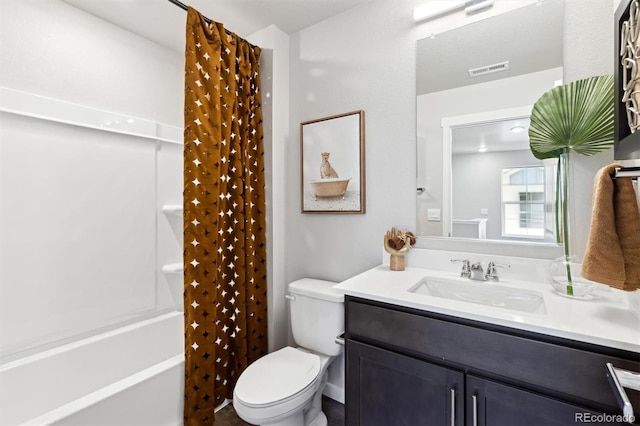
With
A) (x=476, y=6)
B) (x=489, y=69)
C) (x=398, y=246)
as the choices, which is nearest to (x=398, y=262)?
(x=398, y=246)

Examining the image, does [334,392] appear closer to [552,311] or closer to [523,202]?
[552,311]

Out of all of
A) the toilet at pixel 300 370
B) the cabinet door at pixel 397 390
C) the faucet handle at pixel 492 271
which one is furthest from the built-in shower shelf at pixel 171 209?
the faucet handle at pixel 492 271

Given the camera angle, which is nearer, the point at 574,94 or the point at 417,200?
the point at 574,94

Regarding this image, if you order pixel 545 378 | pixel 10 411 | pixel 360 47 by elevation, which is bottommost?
pixel 10 411

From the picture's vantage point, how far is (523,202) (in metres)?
1.40

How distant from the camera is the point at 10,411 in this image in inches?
58.4

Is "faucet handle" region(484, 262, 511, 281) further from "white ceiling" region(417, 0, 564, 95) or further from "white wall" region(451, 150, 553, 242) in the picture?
"white ceiling" region(417, 0, 564, 95)

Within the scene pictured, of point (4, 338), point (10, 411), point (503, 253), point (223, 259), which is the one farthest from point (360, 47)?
point (10, 411)

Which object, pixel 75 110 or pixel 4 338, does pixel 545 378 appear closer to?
pixel 4 338

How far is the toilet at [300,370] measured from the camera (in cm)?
133

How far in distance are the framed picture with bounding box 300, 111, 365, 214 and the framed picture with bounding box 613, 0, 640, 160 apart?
3.74 ft

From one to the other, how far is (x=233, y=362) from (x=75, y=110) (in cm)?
182

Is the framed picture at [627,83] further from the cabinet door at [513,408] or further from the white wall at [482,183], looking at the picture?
the cabinet door at [513,408]

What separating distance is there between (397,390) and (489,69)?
1534mm
